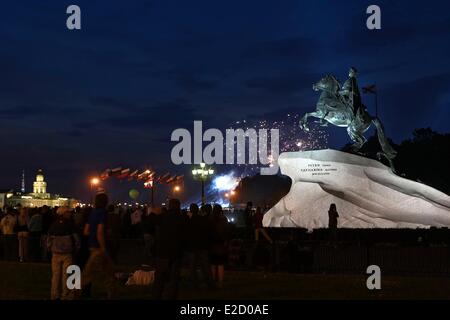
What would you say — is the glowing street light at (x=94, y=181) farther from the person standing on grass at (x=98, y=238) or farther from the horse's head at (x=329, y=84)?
the person standing on grass at (x=98, y=238)

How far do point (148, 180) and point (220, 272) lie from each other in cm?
4249

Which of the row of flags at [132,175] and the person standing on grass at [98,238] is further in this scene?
the row of flags at [132,175]

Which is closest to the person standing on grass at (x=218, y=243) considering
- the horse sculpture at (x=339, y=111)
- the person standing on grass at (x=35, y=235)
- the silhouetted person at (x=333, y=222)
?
the person standing on grass at (x=35, y=235)

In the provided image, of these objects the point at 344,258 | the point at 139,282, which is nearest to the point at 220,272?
the point at 139,282

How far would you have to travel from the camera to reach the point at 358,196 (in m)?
31.2

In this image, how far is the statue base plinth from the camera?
3053 centimetres

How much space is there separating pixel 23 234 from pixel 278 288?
10.4 metres

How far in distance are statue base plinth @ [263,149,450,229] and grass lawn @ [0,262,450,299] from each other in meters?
11.6

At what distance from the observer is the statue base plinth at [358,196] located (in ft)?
100

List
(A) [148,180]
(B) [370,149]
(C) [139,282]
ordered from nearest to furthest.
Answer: (C) [139,282]
(A) [148,180]
(B) [370,149]

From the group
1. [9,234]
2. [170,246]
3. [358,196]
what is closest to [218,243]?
[170,246]

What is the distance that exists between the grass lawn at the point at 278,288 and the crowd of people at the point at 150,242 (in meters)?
0.57
